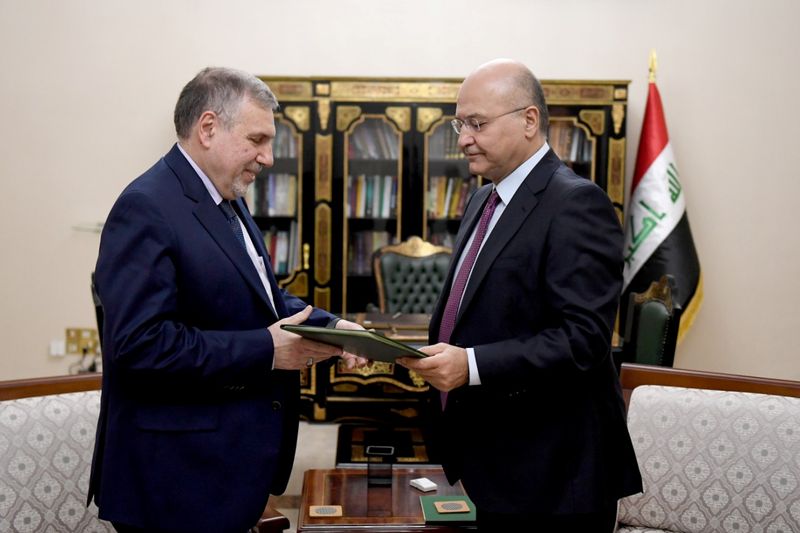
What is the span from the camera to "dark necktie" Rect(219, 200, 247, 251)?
60.2 inches

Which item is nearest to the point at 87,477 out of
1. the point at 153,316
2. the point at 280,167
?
the point at 153,316

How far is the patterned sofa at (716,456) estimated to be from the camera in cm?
186

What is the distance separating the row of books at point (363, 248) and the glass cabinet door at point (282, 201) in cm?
33

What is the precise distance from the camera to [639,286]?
452 centimetres

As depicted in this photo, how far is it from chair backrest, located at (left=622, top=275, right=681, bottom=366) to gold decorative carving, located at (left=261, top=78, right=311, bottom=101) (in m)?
2.32

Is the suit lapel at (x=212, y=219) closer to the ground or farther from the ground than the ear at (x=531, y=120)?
closer to the ground

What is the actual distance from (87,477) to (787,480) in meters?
1.72

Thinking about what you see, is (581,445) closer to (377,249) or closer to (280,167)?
(377,249)

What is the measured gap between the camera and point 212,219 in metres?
1.44

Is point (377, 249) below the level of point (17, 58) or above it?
below

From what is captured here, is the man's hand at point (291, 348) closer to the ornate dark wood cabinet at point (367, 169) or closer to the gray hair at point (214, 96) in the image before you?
the gray hair at point (214, 96)

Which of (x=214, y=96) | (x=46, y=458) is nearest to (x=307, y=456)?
(x=46, y=458)

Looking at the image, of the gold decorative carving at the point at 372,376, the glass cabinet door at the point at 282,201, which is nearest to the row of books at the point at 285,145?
the glass cabinet door at the point at 282,201

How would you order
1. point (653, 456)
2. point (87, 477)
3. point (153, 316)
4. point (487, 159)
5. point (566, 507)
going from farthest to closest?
1. point (653, 456)
2. point (87, 477)
3. point (487, 159)
4. point (566, 507)
5. point (153, 316)
